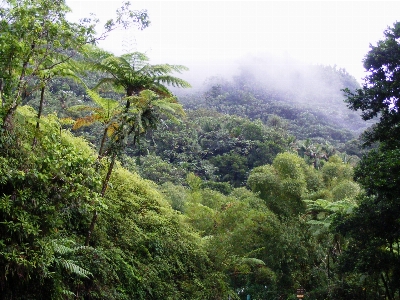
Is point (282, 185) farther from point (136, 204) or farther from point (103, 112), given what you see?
point (103, 112)

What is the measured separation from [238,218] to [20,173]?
31.9ft

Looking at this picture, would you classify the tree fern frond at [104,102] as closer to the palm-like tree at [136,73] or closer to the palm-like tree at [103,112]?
the palm-like tree at [103,112]

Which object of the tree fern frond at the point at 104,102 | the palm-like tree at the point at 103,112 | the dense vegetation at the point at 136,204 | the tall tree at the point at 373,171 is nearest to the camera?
the dense vegetation at the point at 136,204

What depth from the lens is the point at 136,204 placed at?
922cm

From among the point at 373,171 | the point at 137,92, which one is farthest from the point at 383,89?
the point at 137,92

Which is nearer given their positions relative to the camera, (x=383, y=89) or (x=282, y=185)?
(x=383, y=89)

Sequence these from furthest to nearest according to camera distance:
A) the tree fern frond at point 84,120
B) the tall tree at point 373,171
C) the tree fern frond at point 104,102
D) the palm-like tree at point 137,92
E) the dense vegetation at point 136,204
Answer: the tall tree at point 373,171 < the tree fern frond at point 84,120 < the tree fern frond at point 104,102 < the palm-like tree at point 137,92 < the dense vegetation at point 136,204

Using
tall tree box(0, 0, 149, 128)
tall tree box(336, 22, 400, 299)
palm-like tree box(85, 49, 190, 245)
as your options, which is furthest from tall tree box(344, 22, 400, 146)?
tall tree box(0, 0, 149, 128)

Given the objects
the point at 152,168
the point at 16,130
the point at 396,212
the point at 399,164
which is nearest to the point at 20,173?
the point at 16,130

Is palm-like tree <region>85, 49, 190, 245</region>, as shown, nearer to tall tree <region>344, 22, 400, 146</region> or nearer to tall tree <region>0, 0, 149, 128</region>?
tall tree <region>0, 0, 149, 128</region>

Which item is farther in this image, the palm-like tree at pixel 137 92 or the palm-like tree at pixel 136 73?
the palm-like tree at pixel 136 73

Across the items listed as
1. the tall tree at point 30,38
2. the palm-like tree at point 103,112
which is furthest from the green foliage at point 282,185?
the tall tree at point 30,38

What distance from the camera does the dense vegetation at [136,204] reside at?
5.12m

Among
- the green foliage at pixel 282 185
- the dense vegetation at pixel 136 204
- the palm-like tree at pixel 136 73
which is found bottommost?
the dense vegetation at pixel 136 204
